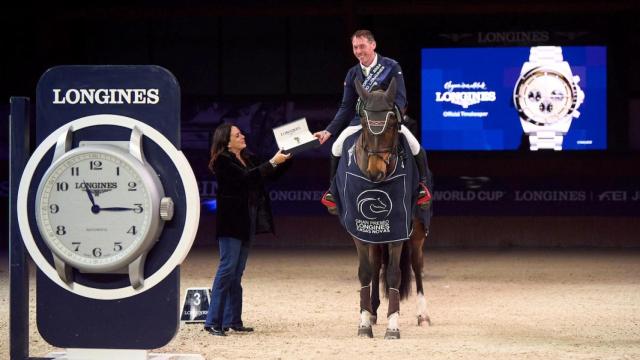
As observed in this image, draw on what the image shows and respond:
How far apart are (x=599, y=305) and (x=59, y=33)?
12.0 m

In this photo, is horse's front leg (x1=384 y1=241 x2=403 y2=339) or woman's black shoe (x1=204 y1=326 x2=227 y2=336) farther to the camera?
woman's black shoe (x1=204 y1=326 x2=227 y2=336)

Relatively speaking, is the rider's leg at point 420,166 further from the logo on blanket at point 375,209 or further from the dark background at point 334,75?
the dark background at point 334,75

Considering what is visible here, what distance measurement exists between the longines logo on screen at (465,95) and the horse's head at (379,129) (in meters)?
11.0

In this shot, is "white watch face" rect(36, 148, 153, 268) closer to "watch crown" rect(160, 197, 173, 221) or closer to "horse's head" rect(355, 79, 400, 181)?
"watch crown" rect(160, 197, 173, 221)

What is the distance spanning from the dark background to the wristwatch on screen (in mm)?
259

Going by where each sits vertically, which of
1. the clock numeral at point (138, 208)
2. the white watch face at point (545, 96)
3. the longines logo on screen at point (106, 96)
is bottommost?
the clock numeral at point (138, 208)

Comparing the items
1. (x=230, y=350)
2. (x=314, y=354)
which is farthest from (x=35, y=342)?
(x=314, y=354)

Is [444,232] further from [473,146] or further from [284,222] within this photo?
[284,222]

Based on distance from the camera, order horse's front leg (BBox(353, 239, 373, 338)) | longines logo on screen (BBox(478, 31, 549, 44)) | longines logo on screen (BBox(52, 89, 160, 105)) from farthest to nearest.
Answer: longines logo on screen (BBox(478, 31, 549, 44))
horse's front leg (BBox(353, 239, 373, 338))
longines logo on screen (BBox(52, 89, 160, 105))

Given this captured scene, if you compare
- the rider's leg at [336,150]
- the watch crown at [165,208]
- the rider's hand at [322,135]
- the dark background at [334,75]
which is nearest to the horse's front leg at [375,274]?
the rider's leg at [336,150]

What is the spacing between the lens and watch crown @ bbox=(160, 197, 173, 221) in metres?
6.41

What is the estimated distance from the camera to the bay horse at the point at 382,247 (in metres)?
8.73

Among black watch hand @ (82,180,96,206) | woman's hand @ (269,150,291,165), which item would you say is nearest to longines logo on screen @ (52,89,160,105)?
black watch hand @ (82,180,96,206)

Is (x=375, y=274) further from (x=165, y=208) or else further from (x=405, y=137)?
(x=165, y=208)
